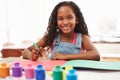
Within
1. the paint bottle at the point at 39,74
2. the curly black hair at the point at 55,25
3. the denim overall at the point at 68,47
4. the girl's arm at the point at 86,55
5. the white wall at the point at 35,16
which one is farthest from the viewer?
the white wall at the point at 35,16

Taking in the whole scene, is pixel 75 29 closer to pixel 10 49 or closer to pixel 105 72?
pixel 105 72

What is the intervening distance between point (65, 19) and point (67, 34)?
0.14 m

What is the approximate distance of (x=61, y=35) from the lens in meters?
1.70

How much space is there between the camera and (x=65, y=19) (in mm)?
1585

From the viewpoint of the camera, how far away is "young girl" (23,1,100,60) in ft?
5.20

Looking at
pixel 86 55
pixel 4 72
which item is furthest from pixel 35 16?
pixel 4 72

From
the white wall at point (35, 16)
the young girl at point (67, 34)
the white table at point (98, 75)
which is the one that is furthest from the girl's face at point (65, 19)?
the white wall at point (35, 16)

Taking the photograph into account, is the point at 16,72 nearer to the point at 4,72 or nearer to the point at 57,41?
the point at 4,72

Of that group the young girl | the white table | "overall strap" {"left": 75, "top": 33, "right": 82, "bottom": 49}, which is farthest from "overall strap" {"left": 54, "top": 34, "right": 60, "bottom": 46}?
the white table

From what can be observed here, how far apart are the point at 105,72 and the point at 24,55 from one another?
67cm

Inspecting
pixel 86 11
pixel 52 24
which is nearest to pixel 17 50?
pixel 52 24

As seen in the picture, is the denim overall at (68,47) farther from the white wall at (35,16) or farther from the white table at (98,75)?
the white wall at (35,16)

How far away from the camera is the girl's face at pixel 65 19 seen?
5.21 feet

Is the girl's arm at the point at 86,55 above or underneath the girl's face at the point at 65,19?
underneath
